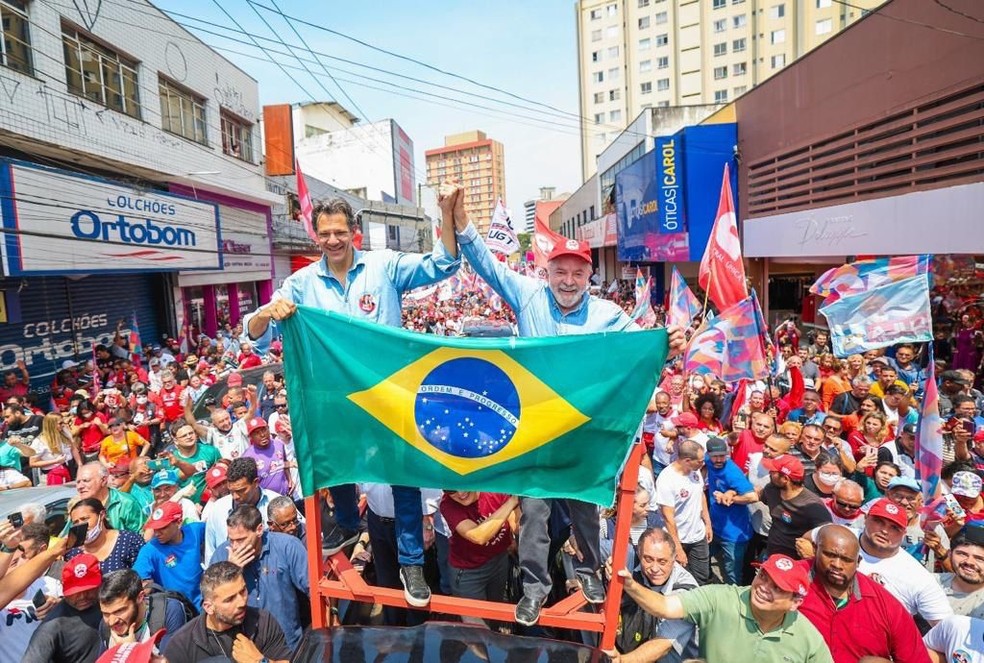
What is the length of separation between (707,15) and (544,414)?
6032 centimetres

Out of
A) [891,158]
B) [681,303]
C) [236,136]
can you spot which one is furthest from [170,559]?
[236,136]

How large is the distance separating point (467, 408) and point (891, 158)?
15.1m

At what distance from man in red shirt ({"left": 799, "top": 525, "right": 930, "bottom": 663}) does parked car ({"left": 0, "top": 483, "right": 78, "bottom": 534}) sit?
18.8ft

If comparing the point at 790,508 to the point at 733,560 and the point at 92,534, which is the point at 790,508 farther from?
the point at 92,534

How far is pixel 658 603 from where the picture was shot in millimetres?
3191

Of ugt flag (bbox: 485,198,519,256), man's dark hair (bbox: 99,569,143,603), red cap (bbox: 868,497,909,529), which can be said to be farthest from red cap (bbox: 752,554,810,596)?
ugt flag (bbox: 485,198,519,256)

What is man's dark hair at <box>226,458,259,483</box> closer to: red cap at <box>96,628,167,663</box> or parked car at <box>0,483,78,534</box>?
parked car at <box>0,483,78,534</box>

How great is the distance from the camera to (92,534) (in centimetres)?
435

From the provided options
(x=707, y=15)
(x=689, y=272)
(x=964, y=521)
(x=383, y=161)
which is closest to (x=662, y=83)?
(x=707, y=15)

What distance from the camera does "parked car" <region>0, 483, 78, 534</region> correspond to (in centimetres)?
502

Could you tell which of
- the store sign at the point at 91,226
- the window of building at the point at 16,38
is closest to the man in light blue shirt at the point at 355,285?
the store sign at the point at 91,226

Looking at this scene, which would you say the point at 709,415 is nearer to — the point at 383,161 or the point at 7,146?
the point at 7,146

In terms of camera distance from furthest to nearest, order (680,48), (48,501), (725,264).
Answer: (680,48) → (725,264) → (48,501)

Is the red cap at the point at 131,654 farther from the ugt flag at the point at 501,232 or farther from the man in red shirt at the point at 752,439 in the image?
the ugt flag at the point at 501,232
